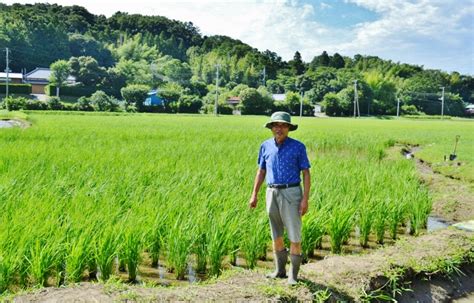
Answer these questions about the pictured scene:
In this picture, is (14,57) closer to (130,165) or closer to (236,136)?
(236,136)

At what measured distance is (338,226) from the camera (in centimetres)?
473

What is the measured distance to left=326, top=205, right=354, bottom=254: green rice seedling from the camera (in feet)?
15.5

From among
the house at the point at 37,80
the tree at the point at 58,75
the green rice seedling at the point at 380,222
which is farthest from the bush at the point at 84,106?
the green rice seedling at the point at 380,222

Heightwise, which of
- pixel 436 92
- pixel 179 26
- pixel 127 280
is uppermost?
pixel 179 26

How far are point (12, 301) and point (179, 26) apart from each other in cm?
9716

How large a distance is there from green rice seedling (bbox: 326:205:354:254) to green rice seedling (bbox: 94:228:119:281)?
211 centimetres

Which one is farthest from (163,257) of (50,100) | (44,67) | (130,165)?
(44,67)

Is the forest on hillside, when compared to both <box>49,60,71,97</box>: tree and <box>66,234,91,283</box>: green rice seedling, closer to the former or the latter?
<box>49,60,71,97</box>: tree

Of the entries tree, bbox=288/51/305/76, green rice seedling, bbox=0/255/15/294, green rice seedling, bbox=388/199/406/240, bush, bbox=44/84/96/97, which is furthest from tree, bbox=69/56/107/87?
green rice seedling, bbox=0/255/15/294

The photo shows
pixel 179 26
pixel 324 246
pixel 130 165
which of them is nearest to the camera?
pixel 324 246

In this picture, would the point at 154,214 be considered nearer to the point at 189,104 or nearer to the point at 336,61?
the point at 189,104

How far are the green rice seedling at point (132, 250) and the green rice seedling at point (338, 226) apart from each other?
1.91 metres

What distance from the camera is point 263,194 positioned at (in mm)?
6098

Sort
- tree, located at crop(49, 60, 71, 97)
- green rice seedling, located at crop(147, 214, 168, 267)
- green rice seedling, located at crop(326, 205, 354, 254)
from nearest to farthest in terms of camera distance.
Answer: green rice seedling, located at crop(147, 214, 168, 267), green rice seedling, located at crop(326, 205, 354, 254), tree, located at crop(49, 60, 71, 97)
